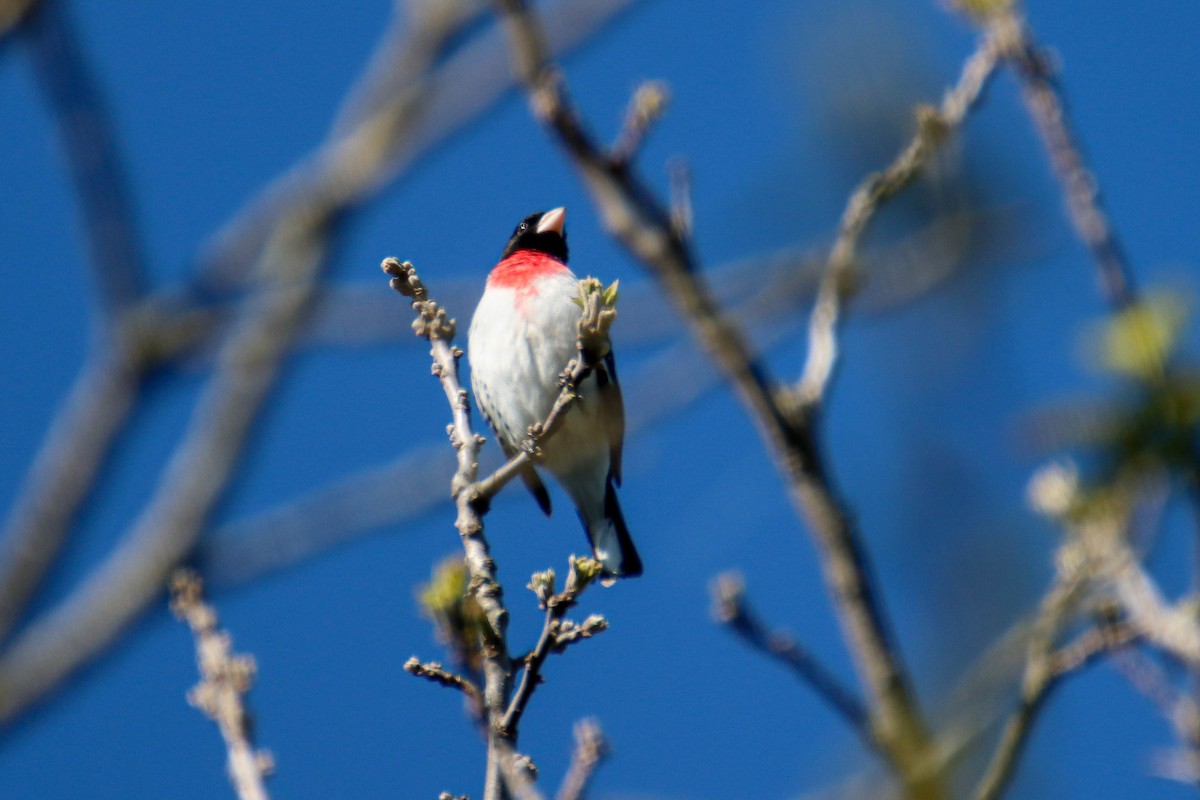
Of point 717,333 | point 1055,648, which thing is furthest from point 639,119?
point 1055,648

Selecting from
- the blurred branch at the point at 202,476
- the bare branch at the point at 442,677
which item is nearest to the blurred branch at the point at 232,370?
the blurred branch at the point at 202,476

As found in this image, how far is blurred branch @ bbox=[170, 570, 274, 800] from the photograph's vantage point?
242 cm

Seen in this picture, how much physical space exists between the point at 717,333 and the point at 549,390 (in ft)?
2.57

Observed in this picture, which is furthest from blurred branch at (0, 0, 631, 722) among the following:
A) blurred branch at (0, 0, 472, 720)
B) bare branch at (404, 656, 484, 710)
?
bare branch at (404, 656, 484, 710)

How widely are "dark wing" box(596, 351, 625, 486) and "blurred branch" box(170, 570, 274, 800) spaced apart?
2689mm

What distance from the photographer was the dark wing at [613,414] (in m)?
5.36

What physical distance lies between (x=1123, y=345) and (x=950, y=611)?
0.88m

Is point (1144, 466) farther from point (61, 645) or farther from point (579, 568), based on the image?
point (61, 645)

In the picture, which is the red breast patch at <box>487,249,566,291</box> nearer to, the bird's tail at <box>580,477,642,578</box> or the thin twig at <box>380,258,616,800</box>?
the bird's tail at <box>580,477,642,578</box>

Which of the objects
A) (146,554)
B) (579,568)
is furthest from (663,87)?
(146,554)

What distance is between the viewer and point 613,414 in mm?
5441

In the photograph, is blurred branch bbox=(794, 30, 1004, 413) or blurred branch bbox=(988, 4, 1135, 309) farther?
blurred branch bbox=(794, 30, 1004, 413)

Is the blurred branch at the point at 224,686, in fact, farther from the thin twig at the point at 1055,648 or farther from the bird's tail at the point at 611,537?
the bird's tail at the point at 611,537

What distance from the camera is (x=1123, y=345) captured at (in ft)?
10.1
